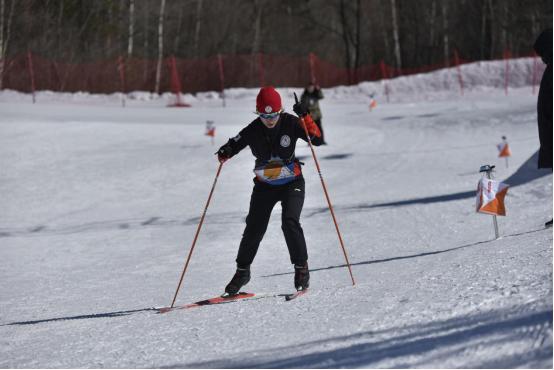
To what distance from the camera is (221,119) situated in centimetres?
2634

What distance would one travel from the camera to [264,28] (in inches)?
2005

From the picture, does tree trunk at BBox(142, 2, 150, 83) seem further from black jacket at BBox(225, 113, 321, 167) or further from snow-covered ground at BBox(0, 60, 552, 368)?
black jacket at BBox(225, 113, 321, 167)

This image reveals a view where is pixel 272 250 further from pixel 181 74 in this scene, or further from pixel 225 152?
pixel 181 74

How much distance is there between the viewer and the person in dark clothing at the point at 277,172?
6285mm

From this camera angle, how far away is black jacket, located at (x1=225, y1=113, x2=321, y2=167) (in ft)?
20.6

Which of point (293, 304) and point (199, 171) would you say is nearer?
point (293, 304)

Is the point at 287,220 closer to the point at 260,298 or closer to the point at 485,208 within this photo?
the point at 260,298

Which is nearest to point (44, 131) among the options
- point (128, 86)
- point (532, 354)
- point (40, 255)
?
point (40, 255)

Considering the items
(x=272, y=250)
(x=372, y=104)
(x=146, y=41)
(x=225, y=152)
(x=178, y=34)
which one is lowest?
(x=272, y=250)

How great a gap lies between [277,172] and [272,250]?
3.43 metres

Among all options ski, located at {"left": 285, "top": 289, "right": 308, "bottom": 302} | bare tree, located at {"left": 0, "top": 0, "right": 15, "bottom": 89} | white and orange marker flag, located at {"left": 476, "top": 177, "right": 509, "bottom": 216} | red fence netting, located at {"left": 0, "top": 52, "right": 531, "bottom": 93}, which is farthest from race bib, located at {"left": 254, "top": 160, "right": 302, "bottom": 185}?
bare tree, located at {"left": 0, "top": 0, "right": 15, "bottom": 89}

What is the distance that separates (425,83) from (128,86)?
1310cm

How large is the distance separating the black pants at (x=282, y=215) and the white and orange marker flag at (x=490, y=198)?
2242 millimetres

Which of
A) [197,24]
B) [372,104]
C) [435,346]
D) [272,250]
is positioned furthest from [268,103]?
[197,24]
